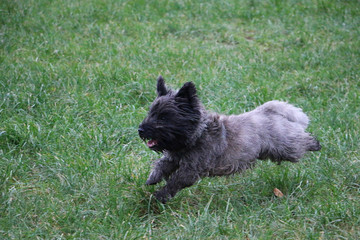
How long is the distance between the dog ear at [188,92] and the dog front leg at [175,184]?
74cm

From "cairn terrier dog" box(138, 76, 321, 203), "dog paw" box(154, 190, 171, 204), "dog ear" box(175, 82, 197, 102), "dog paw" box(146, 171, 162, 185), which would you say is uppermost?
"dog ear" box(175, 82, 197, 102)

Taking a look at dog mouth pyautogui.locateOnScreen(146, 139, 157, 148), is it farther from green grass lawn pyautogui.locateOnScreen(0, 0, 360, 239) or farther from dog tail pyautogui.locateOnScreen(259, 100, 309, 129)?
dog tail pyautogui.locateOnScreen(259, 100, 309, 129)

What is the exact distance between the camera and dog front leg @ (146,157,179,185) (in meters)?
4.91

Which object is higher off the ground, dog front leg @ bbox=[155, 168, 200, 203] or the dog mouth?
the dog mouth

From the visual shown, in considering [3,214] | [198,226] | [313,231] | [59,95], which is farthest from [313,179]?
[59,95]

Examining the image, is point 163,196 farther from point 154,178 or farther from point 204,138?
point 204,138

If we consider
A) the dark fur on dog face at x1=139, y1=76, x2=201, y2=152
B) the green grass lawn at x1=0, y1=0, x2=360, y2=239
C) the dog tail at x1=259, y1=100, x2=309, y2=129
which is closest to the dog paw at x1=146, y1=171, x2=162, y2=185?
the green grass lawn at x1=0, y1=0, x2=360, y2=239

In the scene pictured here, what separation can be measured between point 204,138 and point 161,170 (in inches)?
22.3

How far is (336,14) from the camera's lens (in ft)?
35.7

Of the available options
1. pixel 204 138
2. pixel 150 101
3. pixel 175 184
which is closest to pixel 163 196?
pixel 175 184

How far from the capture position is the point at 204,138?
4.90 metres

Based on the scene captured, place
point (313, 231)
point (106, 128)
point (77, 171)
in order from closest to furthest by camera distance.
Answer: point (313, 231)
point (77, 171)
point (106, 128)

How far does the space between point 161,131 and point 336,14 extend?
7.80 m

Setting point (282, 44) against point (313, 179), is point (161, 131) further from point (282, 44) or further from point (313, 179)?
point (282, 44)
